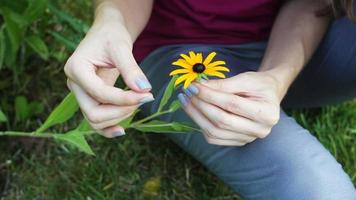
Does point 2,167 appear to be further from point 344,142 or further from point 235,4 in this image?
point 344,142

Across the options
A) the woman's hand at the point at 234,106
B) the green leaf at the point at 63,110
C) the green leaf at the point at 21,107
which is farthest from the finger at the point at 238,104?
the green leaf at the point at 21,107

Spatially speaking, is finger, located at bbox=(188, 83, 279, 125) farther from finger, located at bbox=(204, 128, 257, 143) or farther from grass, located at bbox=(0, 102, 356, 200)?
grass, located at bbox=(0, 102, 356, 200)

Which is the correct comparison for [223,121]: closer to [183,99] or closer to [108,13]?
[183,99]

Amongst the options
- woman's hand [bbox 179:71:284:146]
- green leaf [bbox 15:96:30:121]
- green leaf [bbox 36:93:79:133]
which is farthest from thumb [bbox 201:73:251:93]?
green leaf [bbox 15:96:30:121]

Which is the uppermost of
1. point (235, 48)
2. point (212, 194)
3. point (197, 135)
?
point (235, 48)

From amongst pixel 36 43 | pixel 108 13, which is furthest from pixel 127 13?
pixel 36 43

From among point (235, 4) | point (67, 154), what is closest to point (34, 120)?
point (67, 154)
